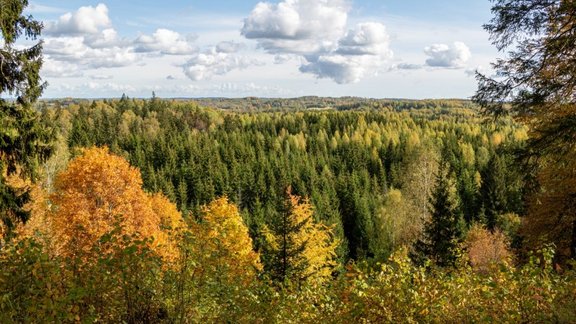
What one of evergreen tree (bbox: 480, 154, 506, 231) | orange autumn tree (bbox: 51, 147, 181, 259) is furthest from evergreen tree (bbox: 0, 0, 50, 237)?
evergreen tree (bbox: 480, 154, 506, 231)

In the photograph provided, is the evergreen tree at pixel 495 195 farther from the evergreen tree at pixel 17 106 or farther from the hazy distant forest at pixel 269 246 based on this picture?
the evergreen tree at pixel 17 106

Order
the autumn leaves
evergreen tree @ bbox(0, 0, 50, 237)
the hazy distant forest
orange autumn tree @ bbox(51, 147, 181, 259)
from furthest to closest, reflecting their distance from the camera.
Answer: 1. orange autumn tree @ bbox(51, 147, 181, 259)
2. the autumn leaves
3. evergreen tree @ bbox(0, 0, 50, 237)
4. the hazy distant forest

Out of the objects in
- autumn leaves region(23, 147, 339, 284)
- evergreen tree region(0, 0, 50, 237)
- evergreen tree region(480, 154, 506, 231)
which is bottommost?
evergreen tree region(480, 154, 506, 231)

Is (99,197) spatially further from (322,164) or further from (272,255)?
(322,164)

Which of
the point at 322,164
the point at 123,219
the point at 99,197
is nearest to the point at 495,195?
the point at 322,164

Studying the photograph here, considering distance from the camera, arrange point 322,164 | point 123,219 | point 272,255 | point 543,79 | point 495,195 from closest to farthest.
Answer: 1. point 543,79
2. point 123,219
3. point 272,255
4. point 495,195
5. point 322,164

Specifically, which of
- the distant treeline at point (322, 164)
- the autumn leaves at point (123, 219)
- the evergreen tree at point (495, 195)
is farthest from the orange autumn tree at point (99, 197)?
the evergreen tree at point (495, 195)

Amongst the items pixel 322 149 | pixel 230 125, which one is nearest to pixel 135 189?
pixel 322 149

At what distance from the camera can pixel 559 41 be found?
29.6 ft

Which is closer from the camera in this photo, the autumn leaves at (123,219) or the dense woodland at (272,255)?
the dense woodland at (272,255)

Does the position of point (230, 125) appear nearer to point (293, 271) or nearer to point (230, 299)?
point (293, 271)

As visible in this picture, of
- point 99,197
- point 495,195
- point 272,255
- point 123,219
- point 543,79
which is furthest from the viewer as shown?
point 495,195

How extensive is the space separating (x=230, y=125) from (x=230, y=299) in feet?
440

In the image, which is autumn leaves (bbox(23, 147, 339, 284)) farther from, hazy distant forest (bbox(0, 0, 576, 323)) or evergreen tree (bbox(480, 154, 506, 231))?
evergreen tree (bbox(480, 154, 506, 231))
